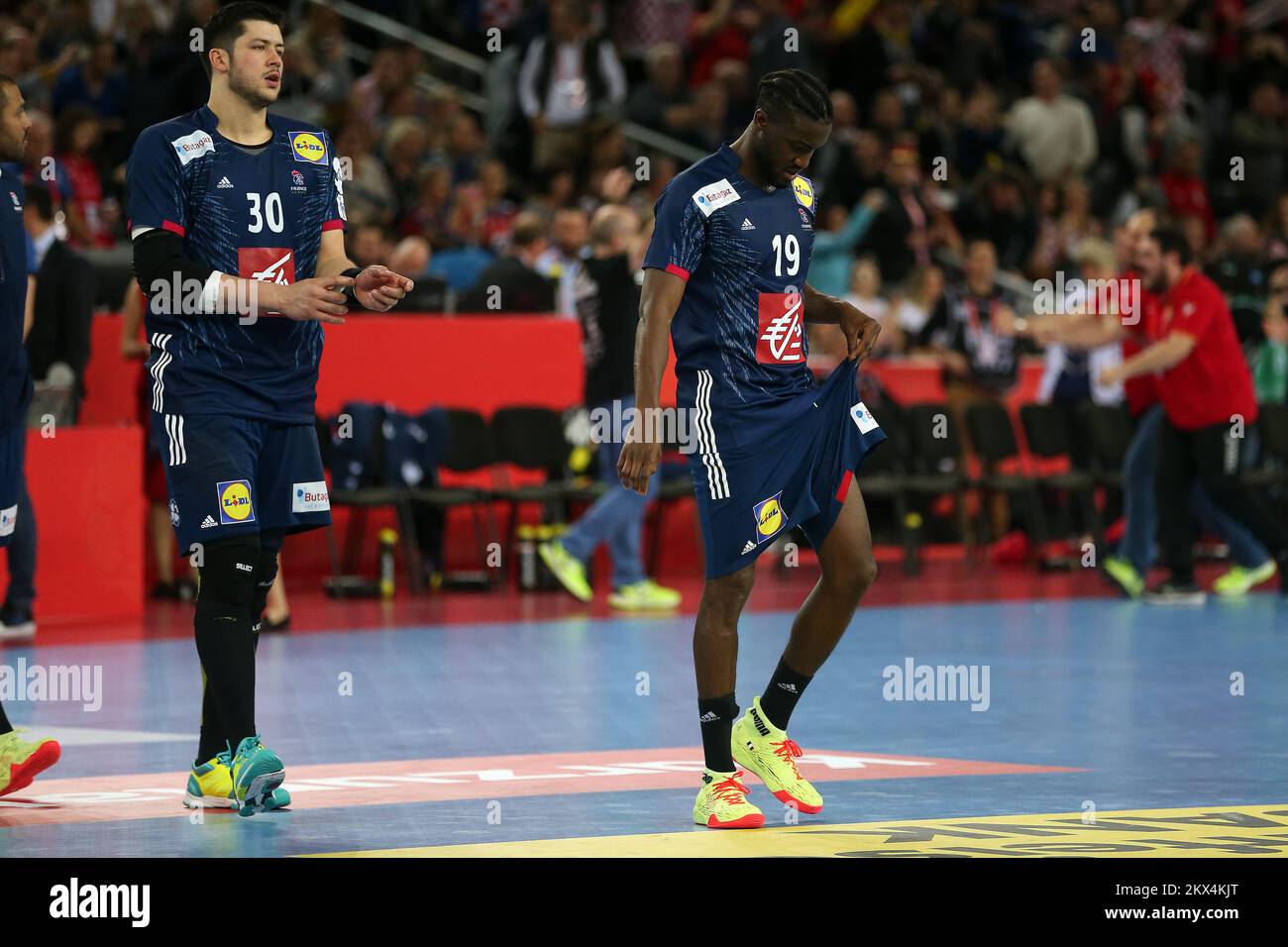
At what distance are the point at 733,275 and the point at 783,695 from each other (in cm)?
124

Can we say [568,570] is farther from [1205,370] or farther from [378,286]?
[378,286]

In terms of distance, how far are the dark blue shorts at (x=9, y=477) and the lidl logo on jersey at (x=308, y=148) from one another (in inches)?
49.1

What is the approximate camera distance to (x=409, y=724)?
312 inches

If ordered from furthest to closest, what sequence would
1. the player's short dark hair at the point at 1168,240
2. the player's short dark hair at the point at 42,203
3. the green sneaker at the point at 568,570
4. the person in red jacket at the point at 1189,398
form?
the green sneaker at the point at 568,570, the player's short dark hair at the point at 1168,240, the person in red jacket at the point at 1189,398, the player's short dark hair at the point at 42,203

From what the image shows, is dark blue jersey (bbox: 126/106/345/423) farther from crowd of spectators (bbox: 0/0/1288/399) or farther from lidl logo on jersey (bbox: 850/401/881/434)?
crowd of spectators (bbox: 0/0/1288/399)

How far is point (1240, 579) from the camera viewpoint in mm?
12750

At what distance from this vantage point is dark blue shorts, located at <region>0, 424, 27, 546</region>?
20.7ft

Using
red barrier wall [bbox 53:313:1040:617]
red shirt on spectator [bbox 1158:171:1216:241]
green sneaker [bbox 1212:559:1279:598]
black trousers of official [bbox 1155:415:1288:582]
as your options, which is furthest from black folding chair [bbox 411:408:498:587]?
red shirt on spectator [bbox 1158:171:1216:241]

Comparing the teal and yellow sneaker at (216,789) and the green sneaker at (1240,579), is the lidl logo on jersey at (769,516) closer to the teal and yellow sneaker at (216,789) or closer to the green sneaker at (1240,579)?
the teal and yellow sneaker at (216,789)

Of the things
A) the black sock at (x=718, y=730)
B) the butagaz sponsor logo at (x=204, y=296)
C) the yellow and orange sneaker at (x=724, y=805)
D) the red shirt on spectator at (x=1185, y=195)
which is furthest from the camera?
the red shirt on spectator at (x=1185, y=195)

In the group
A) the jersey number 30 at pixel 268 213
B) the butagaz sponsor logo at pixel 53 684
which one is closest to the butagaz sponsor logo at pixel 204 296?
the jersey number 30 at pixel 268 213

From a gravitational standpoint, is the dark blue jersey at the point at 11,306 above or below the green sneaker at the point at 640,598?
above

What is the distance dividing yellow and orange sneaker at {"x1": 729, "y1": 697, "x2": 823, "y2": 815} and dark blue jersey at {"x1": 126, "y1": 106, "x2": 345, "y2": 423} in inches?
63.0

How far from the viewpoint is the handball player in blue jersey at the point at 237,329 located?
5.79 m
